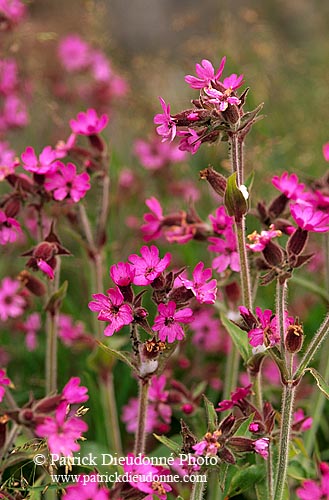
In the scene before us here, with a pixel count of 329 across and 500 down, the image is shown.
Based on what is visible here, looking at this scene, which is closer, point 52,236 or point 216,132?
point 216,132

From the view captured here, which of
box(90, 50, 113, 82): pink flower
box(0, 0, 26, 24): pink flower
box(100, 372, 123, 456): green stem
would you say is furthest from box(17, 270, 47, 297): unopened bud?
box(90, 50, 113, 82): pink flower

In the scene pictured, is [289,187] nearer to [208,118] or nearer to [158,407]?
[208,118]

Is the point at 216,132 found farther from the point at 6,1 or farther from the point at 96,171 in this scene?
the point at 6,1

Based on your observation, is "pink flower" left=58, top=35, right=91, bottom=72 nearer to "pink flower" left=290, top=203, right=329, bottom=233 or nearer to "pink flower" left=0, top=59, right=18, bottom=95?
"pink flower" left=0, top=59, right=18, bottom=95

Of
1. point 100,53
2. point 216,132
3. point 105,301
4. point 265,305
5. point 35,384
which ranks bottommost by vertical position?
point 35,384

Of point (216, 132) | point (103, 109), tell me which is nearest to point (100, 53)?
point (103, 109)

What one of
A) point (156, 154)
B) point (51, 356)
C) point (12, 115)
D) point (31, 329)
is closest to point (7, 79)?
point (12, 115)

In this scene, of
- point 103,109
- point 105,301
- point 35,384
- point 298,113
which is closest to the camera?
point 105,301

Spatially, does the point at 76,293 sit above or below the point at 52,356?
below

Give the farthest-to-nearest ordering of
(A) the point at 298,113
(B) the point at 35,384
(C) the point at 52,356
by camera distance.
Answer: (A) the point at 298,113, (B) the point at 35,384, (C) the point at 52,356
